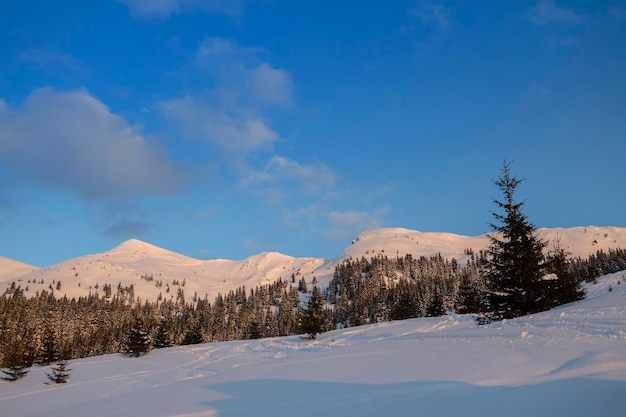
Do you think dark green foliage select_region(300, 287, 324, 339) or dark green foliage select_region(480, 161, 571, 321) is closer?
dark green foliage select_region(480, 161, 571, 321)

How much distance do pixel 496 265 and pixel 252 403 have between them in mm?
17929

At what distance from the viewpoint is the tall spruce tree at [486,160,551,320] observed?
20.7 m

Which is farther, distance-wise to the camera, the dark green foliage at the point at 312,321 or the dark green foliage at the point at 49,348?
the dark green foliage at the point at 49,348

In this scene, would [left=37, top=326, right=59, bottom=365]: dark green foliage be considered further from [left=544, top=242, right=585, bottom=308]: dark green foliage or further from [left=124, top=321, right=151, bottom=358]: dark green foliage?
[left=544, top=242, right=585, bottom=308]: dark green foliage

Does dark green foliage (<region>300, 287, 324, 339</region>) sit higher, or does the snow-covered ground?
the snow-covered ground

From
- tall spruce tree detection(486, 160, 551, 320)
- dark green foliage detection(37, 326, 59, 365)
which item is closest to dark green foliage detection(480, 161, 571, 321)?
tall spruce tree detection(486, 160, 551, 320)

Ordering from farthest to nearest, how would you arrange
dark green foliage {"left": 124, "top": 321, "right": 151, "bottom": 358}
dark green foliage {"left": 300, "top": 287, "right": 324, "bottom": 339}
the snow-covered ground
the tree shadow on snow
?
dark green foliage {"left": 124, "top": 321, "right": 151, "bottom": 358} < dark green foliage {"left": 300, "top": 287, "right": 324, "bottom": 339} < the snow-covered ground < the tree shadow on snow

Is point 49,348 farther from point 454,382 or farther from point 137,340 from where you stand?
point 454,382

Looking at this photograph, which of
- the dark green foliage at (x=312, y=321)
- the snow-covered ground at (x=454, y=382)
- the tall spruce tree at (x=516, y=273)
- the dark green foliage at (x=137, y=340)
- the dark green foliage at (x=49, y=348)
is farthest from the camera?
the dark green foliage at (x=49, y=348)

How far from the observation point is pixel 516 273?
20938 millimetres

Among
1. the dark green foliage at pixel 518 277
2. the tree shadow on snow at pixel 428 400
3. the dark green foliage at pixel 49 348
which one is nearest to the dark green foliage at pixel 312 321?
the dark green foliage at pixel 518 277

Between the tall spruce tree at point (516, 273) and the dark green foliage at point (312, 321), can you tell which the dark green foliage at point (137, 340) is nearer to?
the dark green foliage at point (312, 321)

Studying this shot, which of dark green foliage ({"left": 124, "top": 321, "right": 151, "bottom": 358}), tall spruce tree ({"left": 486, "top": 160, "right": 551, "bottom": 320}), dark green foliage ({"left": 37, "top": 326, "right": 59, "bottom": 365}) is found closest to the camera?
tall spruce tree ({"left": 486, "top": 160, "right": 551, "bottom": 320})

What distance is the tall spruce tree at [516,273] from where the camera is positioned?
68.0ft
